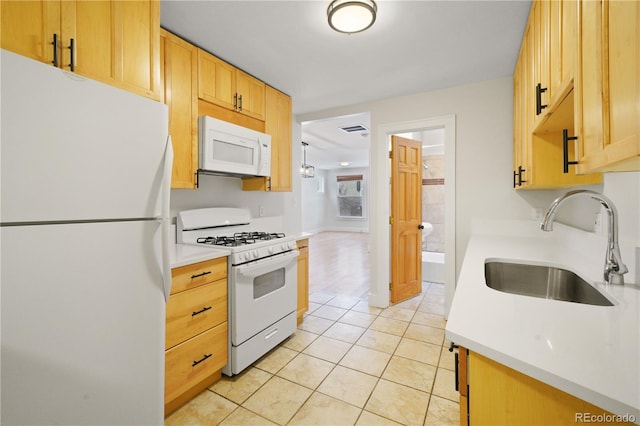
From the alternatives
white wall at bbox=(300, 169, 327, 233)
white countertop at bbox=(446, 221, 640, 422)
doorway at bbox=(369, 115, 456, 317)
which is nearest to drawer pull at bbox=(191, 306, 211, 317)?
white countertop at bbox=(446, 221, 640, 422)

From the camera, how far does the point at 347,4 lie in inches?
62.5

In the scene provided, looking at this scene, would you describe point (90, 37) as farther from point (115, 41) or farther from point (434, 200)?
point (434, 200)

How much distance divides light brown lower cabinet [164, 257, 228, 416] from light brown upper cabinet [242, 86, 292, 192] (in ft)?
3.56

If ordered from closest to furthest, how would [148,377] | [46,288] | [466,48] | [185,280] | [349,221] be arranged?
[46,288] → [148,377] → [185,280] → [466,48] → [349,221]

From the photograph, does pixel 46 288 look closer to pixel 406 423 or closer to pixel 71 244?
pixel 71 244

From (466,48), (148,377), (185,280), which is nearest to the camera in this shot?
(148,377)

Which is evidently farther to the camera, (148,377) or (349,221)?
(349,221)

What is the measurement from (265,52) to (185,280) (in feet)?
5.95

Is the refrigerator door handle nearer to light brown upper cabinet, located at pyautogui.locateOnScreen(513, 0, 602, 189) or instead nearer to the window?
light brown upper cabinet, located at pyautogui.locateOnScreen(513, 0, 602, 189)

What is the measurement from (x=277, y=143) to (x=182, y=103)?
1070mm

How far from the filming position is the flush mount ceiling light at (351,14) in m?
1.60

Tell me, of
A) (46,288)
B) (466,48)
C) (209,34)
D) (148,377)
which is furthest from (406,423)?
(209,34)

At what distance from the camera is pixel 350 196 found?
1084cm

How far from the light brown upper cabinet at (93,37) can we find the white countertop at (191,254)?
932mm
